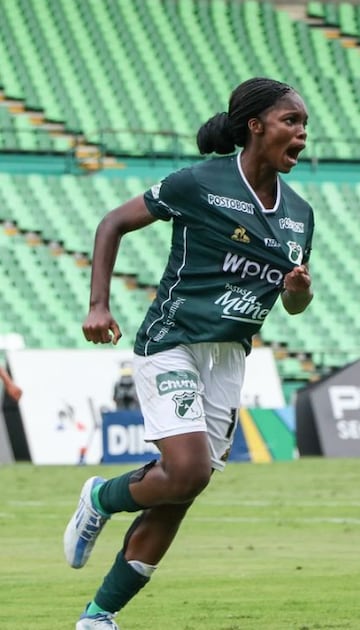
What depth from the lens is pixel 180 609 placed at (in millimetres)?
7309

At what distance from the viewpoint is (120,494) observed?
6.19 meters

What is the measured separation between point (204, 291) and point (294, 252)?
379mm

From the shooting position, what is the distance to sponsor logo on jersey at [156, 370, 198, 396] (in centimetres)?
606

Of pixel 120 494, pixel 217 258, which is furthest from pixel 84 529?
pixel 217 258

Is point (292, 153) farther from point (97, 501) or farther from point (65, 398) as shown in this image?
point (65, 398)

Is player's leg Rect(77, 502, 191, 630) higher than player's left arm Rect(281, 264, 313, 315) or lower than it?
lower

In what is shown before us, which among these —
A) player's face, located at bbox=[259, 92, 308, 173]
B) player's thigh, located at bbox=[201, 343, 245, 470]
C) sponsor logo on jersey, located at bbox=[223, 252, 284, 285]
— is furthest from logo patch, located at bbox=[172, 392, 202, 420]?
player's face, located at bbox=[259, 92, 308, 173]

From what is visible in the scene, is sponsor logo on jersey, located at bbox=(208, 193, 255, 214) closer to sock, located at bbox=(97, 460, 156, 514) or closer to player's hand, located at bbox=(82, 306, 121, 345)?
player's hand, located at bbox=(82, 306, 121, 345)

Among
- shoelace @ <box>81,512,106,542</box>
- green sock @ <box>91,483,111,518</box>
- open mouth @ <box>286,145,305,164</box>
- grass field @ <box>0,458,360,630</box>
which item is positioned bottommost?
grass field @ <box>0,458,360,630</box>

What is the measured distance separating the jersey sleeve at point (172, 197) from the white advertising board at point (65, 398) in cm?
1358

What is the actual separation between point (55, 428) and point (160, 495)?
1388cm

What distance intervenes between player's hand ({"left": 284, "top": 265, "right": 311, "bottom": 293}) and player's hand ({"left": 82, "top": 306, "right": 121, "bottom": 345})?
0.65m

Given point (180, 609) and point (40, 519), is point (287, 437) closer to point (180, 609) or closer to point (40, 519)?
point (40, 519)

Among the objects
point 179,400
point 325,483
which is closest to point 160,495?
point 179,400
